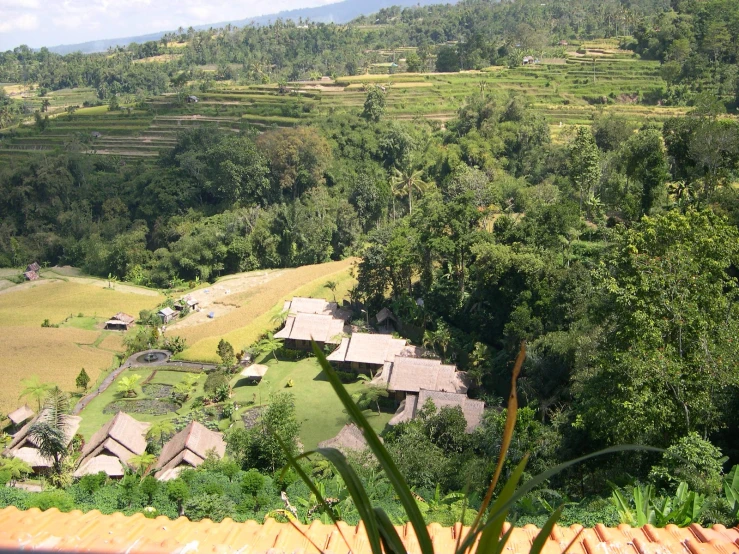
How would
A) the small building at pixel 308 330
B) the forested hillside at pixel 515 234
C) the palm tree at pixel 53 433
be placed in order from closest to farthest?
the forested hillside at pixel 515 234, the palm tree at pixel 53 433, the small building at pixel 308 330

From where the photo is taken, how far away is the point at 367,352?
20.4m

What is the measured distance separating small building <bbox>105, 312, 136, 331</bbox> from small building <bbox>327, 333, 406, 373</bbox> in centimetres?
1028

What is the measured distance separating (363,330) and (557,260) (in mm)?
7490

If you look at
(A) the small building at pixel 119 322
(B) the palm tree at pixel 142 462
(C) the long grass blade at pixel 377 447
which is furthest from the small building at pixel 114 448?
(C) the long grass blade at pixel 377 447

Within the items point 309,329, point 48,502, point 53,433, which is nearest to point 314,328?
point 309,329

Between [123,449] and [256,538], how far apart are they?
1280 centimetres

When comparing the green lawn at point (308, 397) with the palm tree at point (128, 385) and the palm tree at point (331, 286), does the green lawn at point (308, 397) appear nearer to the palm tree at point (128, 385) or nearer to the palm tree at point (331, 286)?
the palm tree at point (128, 385)

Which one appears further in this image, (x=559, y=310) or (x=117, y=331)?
(x=117, y=331)

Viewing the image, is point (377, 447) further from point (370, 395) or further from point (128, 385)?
point (128, 385)

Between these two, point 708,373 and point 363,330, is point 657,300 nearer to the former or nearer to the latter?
point 708,373

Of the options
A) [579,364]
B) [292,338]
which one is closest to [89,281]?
[292,338]

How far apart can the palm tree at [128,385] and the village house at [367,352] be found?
6212 mm

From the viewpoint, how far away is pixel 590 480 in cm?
1017

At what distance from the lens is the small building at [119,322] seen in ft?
86.7
